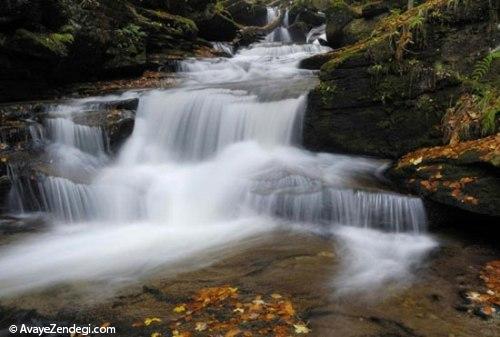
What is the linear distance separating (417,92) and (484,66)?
111 centimetres

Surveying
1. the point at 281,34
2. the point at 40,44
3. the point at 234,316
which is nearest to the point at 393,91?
the point at 234,316

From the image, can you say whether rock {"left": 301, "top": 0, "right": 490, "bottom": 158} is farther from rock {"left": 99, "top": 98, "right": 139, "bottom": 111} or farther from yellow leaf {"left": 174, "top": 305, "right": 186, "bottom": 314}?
yellow leaf {"left": 174, "top": 305, "right": 186, "bottom": 314}

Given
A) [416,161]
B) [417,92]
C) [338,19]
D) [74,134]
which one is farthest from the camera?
[338,19]

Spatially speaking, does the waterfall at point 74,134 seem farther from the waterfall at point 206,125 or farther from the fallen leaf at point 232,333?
the fallen leaf at point 232,333

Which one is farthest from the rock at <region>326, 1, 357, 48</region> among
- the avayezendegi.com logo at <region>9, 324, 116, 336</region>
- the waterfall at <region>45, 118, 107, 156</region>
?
the avayezendegi.com logo at <region>9, 324, 116, 336</region>

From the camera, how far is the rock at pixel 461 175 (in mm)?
5852

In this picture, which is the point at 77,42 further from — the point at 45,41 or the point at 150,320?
the point at 150,320

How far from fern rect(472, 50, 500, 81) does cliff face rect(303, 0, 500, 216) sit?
0.02 meters

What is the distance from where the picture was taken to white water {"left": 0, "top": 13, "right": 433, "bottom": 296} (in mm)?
5977

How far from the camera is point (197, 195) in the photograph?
25.7ft

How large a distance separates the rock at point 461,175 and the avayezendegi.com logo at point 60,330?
4747mm

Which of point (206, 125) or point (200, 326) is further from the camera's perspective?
point (206, 125)

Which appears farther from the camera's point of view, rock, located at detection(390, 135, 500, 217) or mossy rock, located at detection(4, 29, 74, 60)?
mossy rock, located at detection(4, 29, 74, 60)

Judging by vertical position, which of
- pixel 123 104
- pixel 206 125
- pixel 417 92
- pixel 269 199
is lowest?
pixel 269 199
